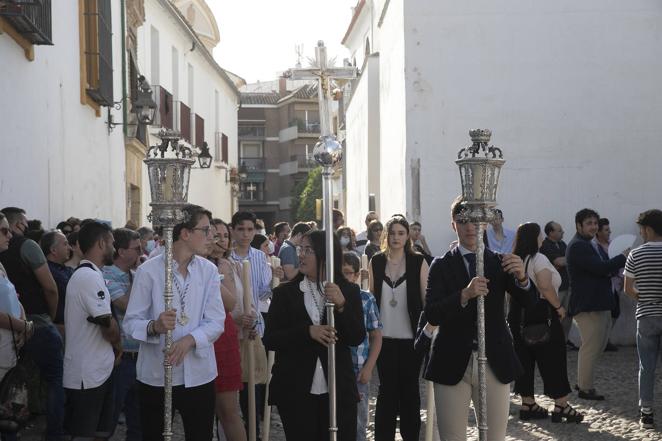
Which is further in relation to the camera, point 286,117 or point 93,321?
point 286,117

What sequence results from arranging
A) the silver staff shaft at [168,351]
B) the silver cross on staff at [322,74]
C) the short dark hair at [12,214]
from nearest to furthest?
the silver staff shaft at [168,351]
the silver cross on staff at [322,74]
the short dark hair at [12,214]

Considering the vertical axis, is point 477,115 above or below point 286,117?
below

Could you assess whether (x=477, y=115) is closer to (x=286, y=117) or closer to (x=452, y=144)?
(x=452, y=144)

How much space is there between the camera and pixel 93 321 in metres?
6.86

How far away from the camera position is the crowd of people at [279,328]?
6.12 m

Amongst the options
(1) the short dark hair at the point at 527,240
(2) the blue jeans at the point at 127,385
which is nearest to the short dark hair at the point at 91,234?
(2) the blue jeans at the point at 127,385

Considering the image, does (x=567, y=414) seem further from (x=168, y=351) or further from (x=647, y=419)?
(x=168, y=351)

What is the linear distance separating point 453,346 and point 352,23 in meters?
25.9

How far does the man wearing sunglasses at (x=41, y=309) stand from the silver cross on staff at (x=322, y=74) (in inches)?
95.2

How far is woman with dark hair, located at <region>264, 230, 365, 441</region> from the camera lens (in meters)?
6.17

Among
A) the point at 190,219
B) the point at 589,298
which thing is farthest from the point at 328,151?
the point at 589,298

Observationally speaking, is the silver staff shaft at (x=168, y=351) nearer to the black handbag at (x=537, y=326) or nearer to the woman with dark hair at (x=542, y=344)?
the woman with dark hair at (x=542, y=344)

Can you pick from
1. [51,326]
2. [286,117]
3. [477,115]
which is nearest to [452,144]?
[477,115]

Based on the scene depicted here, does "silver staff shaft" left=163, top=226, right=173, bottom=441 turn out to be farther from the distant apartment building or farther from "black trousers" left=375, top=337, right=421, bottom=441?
the distant apartment building
